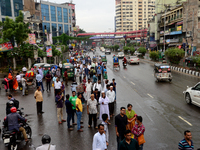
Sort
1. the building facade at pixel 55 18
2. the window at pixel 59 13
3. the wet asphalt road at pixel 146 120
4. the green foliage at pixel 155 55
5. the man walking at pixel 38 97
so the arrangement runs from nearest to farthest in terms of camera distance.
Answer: the wet asphalt road at pixel 146 120, the man walking at pixel 38 97, the green foliage at pixel 155 55, the building facade at pixel 55 18, the window at pixel 59 13

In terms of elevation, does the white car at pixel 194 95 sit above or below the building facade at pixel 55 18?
below

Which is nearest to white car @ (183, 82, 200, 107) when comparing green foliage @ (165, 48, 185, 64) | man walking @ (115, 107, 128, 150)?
man walking @ (115, 107, 128, 150)

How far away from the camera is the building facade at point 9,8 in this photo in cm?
4853

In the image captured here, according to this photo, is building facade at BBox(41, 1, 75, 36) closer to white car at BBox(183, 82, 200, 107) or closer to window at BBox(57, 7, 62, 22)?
window at BBox(57, 7, 62, 22)

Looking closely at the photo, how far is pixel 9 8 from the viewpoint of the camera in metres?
50.0

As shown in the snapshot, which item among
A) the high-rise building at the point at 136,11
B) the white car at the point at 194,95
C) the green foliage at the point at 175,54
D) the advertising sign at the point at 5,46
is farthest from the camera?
the high-rise building at the point at 136,11

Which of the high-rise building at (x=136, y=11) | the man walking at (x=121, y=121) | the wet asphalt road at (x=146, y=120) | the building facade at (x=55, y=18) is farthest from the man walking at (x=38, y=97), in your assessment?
the high-rise building at (x=136, y=11)

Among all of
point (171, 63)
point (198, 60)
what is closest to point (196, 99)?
point (198, 60)

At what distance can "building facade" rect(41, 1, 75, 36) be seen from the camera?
255 feet

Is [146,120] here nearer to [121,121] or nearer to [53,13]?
[121,121]

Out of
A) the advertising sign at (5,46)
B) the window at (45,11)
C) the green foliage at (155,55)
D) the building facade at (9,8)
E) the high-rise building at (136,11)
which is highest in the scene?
the high-rise building at (136,11)

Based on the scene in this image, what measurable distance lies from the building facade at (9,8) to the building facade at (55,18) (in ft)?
75.4

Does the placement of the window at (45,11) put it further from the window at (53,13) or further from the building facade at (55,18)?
the window at (53,13)

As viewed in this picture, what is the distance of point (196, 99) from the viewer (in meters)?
11.5
